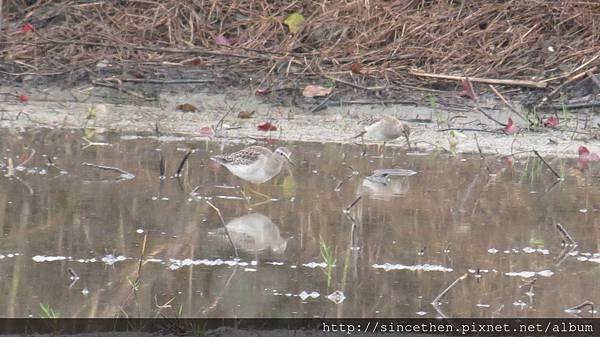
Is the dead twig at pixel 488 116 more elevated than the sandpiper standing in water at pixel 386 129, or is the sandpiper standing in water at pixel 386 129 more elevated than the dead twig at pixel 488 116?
the dead twig at pixel 488 116

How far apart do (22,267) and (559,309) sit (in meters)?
2.38

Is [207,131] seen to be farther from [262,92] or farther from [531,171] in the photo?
[531,171]

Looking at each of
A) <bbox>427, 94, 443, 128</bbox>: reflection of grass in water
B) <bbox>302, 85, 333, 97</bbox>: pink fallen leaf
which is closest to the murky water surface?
<bbox>427, 94, 443, 128</bbox>: reflection of grass in water

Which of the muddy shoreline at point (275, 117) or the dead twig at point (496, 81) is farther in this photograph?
the dead twig at point (496, 81)

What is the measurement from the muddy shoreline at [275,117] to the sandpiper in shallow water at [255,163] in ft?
5.62

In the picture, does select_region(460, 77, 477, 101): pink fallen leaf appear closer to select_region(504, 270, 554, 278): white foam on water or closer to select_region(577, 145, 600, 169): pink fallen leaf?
select_region(577, 145, 600, 169): pink fallen leaf

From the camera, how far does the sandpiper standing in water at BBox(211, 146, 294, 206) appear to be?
25.0 feet

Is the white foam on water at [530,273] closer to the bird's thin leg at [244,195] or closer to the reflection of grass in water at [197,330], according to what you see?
the reflection of grass in water at [197,330]

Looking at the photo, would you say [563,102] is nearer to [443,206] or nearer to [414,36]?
[414,36]

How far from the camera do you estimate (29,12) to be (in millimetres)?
12203

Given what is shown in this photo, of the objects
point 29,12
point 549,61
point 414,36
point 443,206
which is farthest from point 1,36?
point 443,206

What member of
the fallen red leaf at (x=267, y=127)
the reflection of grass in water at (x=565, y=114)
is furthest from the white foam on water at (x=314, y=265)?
the reflection of grass in water at (x=565, y=114)

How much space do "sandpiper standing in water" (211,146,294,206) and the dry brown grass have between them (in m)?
3.28

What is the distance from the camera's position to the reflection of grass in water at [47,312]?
462 cm
